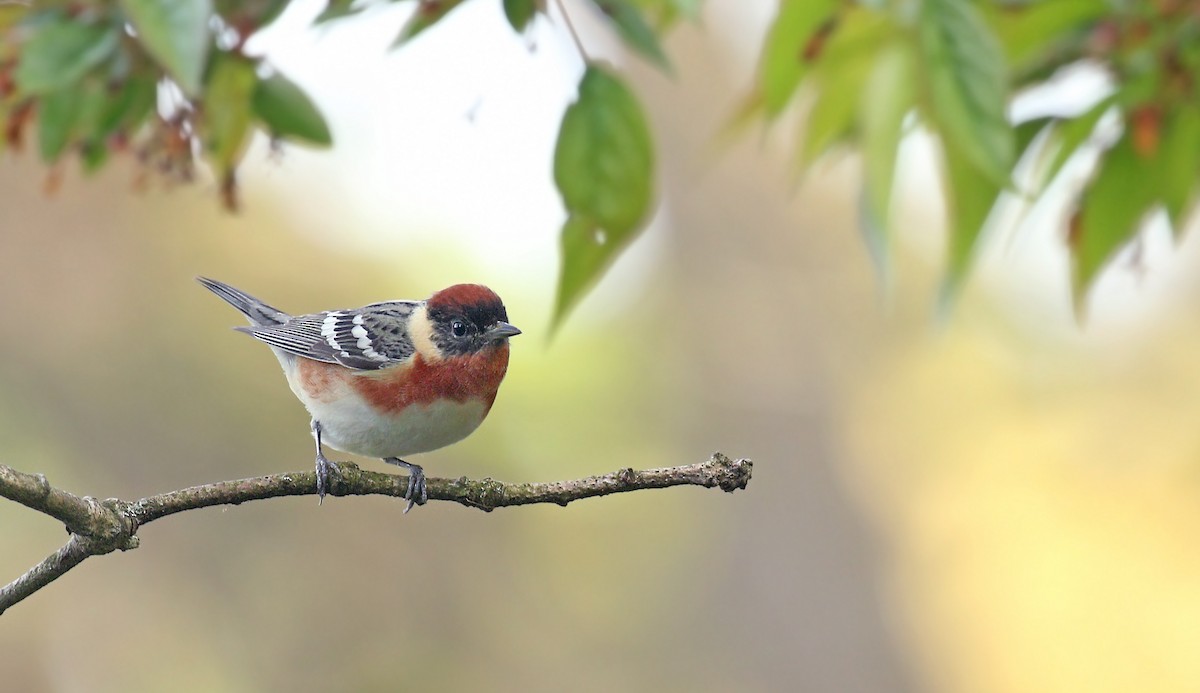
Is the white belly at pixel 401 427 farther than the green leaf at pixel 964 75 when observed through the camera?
Yes

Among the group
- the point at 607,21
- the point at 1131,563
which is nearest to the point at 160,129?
the point at 607,21

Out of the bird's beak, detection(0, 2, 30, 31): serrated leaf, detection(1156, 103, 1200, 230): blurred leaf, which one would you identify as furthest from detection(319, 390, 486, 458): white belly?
detection(1156, 103, 1200, 230): blurred leaf

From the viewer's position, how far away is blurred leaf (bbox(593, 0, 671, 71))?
6.60ft

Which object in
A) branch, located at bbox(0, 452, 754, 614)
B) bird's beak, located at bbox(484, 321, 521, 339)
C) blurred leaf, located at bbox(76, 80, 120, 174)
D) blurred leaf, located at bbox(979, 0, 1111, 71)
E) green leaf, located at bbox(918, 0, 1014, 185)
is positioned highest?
blurred leaf, located at bbox(979, 0, 1111, 71)

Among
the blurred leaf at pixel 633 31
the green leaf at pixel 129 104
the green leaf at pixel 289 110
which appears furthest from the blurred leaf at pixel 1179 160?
the green leaf at pixel 129 104

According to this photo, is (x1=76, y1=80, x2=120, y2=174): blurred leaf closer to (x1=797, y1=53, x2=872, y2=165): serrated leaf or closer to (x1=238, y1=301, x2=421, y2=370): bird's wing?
(x1=238, y1=301, x2=421, y2=370): bird's wing

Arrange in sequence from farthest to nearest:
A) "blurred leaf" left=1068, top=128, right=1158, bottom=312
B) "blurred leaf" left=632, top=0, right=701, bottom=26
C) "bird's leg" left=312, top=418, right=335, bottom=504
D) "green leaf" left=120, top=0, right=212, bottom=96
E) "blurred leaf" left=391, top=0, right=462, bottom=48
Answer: "blurred leaf" left=1068, top=128, right=1158, bottom=312 < "blurred leaf" left=391, top=0, right=462, bottom=48 < "bird's leg" left=312, top=418, right=335, bottom=504 < "blurred leaf" left=632, top=0, right=701, bottom=26 < "green leaf" left=120, top=0, right=212, bottom=96

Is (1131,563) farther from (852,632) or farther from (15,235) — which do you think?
(15,235)

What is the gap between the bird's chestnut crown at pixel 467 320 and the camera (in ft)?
9.95

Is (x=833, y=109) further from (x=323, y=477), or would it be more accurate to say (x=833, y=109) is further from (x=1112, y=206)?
(x=323, y=477)

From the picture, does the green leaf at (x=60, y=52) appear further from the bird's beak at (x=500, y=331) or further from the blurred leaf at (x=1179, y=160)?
the blurred leaf at (x=1179, y=160)

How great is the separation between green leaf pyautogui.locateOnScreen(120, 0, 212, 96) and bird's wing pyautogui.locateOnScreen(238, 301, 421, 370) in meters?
1.82

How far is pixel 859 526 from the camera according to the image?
11.5 meters

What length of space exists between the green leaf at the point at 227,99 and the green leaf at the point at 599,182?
2.51 ft
